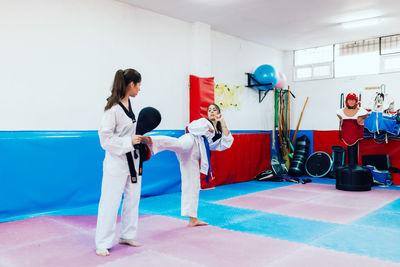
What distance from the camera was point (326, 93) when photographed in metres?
8.27

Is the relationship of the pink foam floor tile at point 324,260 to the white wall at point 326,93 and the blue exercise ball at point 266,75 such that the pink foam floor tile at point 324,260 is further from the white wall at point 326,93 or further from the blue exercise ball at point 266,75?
the white wall at point 326,93

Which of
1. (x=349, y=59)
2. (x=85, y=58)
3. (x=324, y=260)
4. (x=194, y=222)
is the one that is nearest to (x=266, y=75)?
(x=349, y=59)

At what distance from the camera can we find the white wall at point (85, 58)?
4277 millimetres

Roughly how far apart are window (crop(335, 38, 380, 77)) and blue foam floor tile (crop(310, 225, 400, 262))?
501 centimetres

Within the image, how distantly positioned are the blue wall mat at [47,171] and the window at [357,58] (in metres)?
5.93

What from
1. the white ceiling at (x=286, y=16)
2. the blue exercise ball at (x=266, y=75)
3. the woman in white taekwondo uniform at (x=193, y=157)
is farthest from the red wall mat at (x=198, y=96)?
the woman in white taekwondo uniform at (x=193, y=157)

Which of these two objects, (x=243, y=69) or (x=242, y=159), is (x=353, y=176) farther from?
(x=243, y=69)

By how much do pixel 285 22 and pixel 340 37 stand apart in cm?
182

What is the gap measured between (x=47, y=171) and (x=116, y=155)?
2.07 m

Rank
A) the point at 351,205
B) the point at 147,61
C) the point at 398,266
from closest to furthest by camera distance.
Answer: the point at 398,266 < the point at 351,205 < the point at 147,61

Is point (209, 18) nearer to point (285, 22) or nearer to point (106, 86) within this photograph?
point (285, 22)

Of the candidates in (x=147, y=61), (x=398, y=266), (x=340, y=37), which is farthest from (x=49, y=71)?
(x=340, y=37)

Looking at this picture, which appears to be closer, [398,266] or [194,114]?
[398,266]

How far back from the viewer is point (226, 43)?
7.22 m
